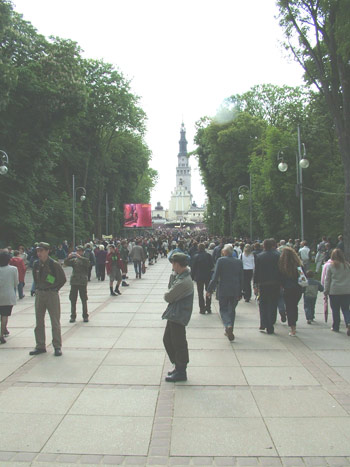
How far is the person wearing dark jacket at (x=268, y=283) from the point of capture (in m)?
9.89

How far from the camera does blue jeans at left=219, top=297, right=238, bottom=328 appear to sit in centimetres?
938

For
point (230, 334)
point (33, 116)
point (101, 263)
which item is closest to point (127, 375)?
point (230, 334)

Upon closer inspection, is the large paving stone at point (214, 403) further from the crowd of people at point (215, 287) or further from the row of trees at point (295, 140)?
the row of trees at point (295, 140)

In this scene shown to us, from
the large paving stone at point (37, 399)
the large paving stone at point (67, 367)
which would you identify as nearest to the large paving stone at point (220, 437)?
the large paving stone at point (37, 399)

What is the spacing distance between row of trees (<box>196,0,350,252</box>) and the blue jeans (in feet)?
35.9

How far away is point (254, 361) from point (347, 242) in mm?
12615

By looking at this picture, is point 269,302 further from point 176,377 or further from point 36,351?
point 36,351

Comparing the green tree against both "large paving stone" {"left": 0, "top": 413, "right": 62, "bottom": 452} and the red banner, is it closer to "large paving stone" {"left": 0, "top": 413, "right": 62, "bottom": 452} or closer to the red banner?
"large paving stone" {"left": 0, "top": 413, "right": 62, "bottom": 452}

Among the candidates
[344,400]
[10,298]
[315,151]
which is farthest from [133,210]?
[344,400]

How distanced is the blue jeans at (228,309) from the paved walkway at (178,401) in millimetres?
351

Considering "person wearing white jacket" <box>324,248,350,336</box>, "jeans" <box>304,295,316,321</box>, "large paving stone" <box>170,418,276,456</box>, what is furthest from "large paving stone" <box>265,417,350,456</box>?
"jeans" <box>304,295,316,321</box>

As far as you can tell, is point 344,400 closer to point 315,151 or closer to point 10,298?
point 10,298

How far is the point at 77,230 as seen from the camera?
128 feet

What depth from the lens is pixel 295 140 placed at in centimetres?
3281
